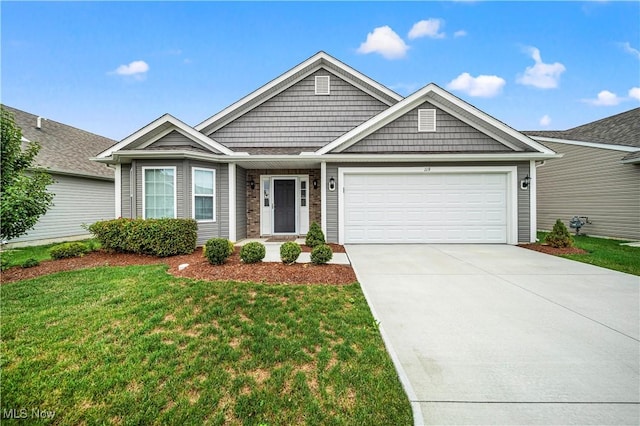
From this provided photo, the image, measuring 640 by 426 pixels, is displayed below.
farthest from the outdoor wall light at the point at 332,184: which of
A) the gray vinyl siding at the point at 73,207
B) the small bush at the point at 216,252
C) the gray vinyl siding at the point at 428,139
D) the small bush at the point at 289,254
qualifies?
the gray vinyl siding at the point at 73,207

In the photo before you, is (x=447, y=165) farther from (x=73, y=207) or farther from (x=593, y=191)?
(x=73, y=207)

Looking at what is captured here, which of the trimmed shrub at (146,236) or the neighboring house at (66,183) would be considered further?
the neighboring house at (66,183)

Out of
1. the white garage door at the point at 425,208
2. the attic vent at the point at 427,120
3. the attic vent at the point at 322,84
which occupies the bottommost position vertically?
the white garage door at the point at 425,208

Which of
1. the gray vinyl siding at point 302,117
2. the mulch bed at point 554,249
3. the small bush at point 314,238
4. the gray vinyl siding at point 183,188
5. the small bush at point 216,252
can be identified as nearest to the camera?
the small bush at point 216,252

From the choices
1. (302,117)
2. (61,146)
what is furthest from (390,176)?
(61,146)

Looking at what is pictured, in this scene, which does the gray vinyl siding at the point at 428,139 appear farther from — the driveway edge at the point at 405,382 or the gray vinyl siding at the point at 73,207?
the gray vinyl siding at the point at 73,207

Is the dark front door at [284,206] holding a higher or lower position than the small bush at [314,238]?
higher

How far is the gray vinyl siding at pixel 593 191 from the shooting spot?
1037 centimetres

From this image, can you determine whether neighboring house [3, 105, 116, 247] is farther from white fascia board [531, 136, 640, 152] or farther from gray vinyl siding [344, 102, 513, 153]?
white fascia board [531, 136, 640, 152]

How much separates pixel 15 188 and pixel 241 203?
221 inches

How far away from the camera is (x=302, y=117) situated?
10891mm

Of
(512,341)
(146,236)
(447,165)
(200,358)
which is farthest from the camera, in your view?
(447,165)

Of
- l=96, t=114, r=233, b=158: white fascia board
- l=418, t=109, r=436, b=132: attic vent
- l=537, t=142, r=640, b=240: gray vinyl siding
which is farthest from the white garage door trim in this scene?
l=537, t=142, r=640, b=240: gray vinyl siding

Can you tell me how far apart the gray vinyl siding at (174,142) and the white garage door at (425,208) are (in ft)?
17.1
